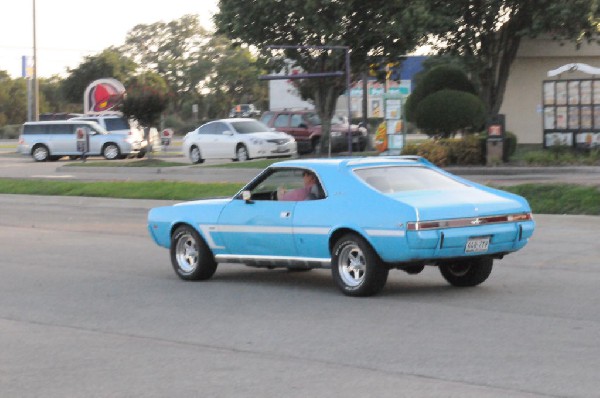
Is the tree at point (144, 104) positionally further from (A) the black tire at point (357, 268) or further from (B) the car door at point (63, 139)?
(A) the black tire at point (357, 268)

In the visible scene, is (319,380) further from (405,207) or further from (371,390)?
(405,207)

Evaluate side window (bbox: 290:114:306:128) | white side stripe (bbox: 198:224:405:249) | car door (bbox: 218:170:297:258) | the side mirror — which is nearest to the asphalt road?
car door (bbox: 218:170:297:258)

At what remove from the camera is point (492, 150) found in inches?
1244

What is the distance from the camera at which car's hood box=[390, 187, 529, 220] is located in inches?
434

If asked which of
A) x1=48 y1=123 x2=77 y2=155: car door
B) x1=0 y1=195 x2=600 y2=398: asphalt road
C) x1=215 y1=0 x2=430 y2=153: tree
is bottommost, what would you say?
x1=0 y1=195 x2=600 y2=398: asphalt road

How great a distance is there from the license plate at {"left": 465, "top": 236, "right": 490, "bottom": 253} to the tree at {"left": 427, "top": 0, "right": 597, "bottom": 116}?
87.3 ft

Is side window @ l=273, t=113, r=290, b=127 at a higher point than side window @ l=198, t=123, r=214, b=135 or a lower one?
higher

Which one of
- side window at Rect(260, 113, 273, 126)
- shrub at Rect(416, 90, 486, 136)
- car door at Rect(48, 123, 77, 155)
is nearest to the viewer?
shrub at Rect(416, 90, 486, 136)

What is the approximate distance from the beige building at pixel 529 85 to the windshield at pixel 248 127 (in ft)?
32.6

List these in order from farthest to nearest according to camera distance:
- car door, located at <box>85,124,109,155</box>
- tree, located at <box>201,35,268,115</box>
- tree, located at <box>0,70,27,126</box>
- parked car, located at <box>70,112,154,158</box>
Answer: tree, located at <box>0,70,27,126</box>, tree, located at <box>201,35,268,115</box>, parked car, located at <box>70,112,154,158</box>, car door, located at <box>85,124,109,155</box>

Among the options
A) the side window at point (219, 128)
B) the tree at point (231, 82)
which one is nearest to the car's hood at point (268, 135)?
the side window at point (219, 128)

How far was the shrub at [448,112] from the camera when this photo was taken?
35125 millimetres

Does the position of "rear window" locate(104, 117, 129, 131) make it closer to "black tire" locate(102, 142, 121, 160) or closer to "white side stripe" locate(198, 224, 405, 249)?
"black tire" locate(102, 142, 121, 160)

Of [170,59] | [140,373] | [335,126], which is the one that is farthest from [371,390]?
[170,59]
